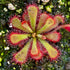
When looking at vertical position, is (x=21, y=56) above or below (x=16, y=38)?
below

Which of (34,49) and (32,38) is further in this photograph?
(32,38)

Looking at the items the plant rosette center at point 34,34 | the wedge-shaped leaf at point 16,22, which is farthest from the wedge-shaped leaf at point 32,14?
the wedge-shaped leaf at point 16,22

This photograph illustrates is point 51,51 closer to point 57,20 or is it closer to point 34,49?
point 34,49

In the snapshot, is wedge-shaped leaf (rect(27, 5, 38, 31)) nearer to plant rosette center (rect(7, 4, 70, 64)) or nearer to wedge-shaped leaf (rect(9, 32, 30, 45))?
plant rosette center (rect(7, 4, 70, 64))

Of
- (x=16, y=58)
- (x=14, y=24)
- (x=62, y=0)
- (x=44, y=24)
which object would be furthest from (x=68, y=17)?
(x=16, y=58)

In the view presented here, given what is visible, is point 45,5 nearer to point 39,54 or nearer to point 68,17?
point 68,17

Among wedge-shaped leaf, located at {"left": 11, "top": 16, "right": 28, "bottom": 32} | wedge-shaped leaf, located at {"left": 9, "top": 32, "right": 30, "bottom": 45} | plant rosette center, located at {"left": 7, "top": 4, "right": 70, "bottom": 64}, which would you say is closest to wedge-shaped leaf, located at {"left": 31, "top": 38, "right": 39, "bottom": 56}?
plant rosette center, located at {"left": 7, "top": 4, "right": 70, "bottom": 64}

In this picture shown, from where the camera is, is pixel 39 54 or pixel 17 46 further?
pixel 17 46

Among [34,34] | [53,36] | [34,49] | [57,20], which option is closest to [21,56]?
[34,49]
